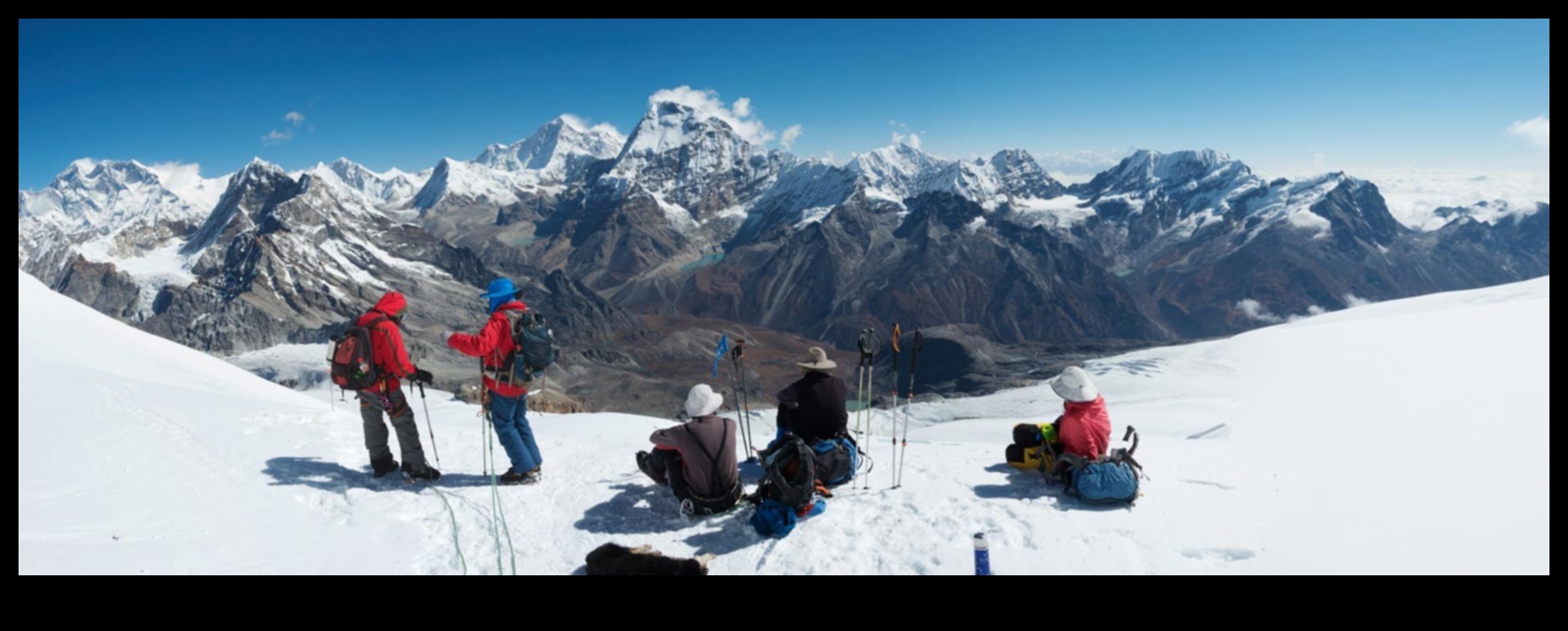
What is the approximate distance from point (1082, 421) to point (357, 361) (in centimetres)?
975

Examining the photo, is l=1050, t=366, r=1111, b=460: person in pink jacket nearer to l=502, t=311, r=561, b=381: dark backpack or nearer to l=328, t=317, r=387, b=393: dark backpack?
l=502, t=311, r=561, b=381: dark backpack

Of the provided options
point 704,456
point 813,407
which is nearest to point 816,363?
point 813,407

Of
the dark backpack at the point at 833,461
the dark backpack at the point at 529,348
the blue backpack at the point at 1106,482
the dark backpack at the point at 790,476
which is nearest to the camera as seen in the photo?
the dark backpack at the point at 790,476

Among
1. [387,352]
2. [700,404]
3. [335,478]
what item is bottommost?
A: [335,478]

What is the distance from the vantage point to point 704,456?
336 inches

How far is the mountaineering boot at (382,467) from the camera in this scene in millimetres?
10281

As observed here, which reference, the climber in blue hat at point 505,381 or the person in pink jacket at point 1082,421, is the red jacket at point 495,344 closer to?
the climber in blue hat at point 505,381

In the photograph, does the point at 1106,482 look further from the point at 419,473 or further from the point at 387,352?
the point at 387,352

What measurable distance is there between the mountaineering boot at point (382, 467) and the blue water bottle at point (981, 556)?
332 inches

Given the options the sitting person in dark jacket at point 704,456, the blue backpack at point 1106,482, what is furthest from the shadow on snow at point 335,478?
the blue backpack at point 1106,482
